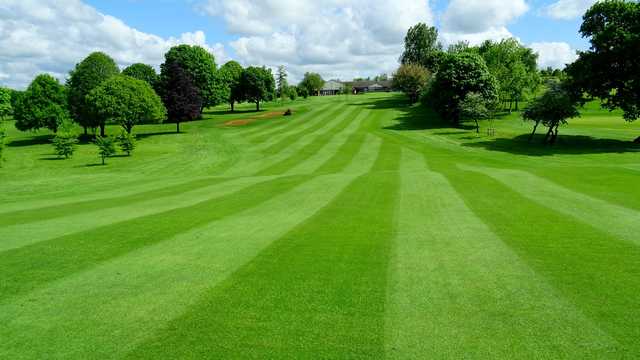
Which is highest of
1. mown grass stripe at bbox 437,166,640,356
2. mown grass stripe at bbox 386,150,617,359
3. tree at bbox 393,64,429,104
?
tree at bbox 393,64,429,104

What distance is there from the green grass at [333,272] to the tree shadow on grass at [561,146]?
2596 centimetres

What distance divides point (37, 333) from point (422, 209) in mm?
13219

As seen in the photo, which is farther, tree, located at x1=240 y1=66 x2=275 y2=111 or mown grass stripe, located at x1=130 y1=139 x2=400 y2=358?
tree, located at x1=240 y1=66 x2=275 y2=111

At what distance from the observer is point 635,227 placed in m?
13.2

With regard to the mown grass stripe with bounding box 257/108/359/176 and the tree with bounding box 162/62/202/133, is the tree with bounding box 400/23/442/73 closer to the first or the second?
the mown grass stripe with bounding box 257/108/359/176

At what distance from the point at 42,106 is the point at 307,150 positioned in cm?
4863

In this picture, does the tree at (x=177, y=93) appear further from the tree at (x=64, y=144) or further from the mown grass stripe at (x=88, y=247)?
the mown grass stripe at (x=88, y=247)

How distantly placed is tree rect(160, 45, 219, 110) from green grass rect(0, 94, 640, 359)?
78.6m

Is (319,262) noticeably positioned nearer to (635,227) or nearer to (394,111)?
(635,227)

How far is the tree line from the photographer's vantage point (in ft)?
158

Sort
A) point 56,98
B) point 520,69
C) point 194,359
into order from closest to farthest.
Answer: point 194,359 < point 56,98 < point 520,69

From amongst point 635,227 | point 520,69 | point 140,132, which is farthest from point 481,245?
point 520,69

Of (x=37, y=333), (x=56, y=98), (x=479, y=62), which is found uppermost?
(x=479, y=62)

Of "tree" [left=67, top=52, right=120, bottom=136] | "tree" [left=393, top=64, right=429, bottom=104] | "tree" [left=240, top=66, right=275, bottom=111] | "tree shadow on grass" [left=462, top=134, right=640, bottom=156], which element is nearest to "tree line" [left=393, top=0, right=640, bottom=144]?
"tree" [left=393, top=64, right=429, bottom=104]
